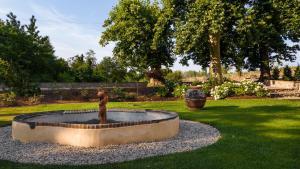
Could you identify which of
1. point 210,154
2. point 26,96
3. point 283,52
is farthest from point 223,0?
point 210,154

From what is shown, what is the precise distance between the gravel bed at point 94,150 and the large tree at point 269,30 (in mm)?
22270

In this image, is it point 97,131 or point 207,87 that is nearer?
point 97,131

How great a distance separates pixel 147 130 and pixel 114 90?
17555mm

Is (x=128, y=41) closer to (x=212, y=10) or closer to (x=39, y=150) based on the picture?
(x=212, y=10)

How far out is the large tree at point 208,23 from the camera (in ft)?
108

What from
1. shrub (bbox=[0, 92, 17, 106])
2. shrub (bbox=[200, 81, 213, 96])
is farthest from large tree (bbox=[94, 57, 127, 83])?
shrub (bbox=[0, 92, 17, 106])

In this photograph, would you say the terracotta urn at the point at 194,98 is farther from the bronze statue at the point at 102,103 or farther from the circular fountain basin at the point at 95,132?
the bronze statue at the point at 102,103

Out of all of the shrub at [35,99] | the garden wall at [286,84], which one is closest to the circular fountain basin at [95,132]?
the shrub at [35,99]

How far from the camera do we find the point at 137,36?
42.2m

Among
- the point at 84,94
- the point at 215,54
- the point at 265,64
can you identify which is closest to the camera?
the point at 84,94

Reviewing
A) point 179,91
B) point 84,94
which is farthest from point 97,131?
point 179,91

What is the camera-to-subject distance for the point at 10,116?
1992 centimetres

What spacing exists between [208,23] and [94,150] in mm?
24665

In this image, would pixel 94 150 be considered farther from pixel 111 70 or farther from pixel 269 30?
pixel 111 70
